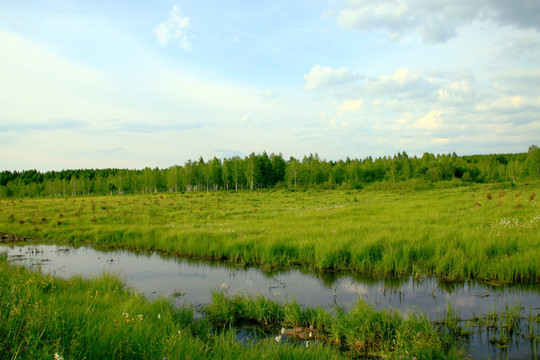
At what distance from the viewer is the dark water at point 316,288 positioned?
8.20 meters

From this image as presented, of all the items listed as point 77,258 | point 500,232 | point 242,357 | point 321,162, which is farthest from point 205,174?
point 242,357

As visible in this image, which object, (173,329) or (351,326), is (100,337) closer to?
(173,329)

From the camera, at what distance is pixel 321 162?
104 metres

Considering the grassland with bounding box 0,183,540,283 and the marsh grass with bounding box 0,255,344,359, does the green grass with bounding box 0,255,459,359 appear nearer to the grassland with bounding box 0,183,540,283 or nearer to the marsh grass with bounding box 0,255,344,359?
the marsh grass with bounding box 0,255,344,359

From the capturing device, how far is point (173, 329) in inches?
234

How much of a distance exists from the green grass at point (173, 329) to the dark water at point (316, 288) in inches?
34.3

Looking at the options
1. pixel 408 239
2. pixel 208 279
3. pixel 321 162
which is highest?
pixel 321 162

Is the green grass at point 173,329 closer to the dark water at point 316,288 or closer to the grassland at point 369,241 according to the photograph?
the dark water at point 316,288

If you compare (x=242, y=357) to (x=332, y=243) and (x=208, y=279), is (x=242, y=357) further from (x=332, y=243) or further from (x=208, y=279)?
(x=332, y=243)

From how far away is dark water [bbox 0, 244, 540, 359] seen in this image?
820cm

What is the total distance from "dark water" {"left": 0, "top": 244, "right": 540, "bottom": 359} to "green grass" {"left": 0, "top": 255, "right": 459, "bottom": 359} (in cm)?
87

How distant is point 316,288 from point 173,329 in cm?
569

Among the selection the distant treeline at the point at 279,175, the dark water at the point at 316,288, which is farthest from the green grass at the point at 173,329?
the distant treeline at the point at 279,175

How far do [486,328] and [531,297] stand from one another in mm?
2894
